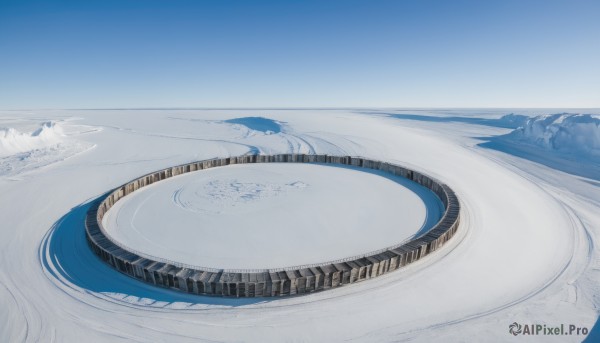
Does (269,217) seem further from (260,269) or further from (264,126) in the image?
(264,126)

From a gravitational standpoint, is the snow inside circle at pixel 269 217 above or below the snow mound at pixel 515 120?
below

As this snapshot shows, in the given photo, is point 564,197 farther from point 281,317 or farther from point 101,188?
point 101,188

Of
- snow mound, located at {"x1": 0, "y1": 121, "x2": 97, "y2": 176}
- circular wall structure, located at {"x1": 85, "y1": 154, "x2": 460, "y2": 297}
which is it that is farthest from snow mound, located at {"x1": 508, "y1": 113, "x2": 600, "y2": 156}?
snow mound, located at {"x1": 0, "y1": 121, "x2": 97, "y2": 176}

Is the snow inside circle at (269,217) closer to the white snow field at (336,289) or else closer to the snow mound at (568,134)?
the white snow field at (336,289)

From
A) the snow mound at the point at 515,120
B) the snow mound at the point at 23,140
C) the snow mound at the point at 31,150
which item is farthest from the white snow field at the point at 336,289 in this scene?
the snow mound at the point at 515,120

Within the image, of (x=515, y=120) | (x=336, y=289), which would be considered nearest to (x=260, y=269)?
(x=336, y=289)

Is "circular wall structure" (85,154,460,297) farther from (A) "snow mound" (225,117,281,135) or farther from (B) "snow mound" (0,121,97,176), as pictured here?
(A) "snow mound" (225,117,281,135)

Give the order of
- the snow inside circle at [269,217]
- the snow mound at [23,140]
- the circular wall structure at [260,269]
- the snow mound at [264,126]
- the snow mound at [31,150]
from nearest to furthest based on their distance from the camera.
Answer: the circular wall structure at [260,269], the snow inside circle at [269,217], the snow mound at [31,150], the snow mound at [23,140], the snow mound at [264,126]
